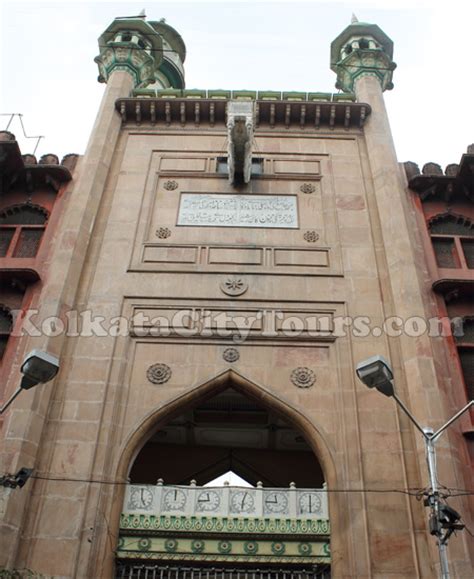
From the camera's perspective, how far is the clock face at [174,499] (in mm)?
9727

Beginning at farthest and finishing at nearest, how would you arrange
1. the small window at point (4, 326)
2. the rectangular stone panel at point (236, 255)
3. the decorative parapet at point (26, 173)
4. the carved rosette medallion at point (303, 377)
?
the decorative parapet at point (26, 173)
the rectangular stone panel at point (236, 255)
the small window at point (4, 326)
the carved rosette medallion at point (303, 377)

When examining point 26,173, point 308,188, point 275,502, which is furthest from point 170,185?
point 275,502

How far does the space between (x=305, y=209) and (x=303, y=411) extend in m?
4.89

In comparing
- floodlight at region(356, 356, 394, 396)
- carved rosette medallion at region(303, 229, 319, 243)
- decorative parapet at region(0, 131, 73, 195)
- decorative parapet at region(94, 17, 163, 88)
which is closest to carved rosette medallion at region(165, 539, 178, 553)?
floodlight at region(356, 356, 394, 396)

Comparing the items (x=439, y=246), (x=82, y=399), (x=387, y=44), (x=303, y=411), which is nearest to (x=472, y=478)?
(x=303, y=411)

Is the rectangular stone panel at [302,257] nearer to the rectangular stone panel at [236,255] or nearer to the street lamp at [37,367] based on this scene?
the rectangular stone panel at [236,255]

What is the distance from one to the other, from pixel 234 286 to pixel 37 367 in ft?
16.6

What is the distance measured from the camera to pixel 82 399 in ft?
34.3

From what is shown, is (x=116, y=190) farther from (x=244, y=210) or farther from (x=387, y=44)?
(x=387, y=44)

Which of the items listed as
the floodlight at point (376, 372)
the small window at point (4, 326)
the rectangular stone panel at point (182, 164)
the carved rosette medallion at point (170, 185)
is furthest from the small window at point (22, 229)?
the floodlight at point (376, 372)

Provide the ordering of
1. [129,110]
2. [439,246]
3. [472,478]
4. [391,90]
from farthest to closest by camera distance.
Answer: [391,90] < [129,110] < [439,246] < [472,478]

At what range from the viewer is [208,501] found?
Result: 981 cm

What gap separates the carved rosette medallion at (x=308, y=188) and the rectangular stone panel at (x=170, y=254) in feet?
9.73

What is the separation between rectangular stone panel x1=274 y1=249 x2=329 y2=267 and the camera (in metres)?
12.5
